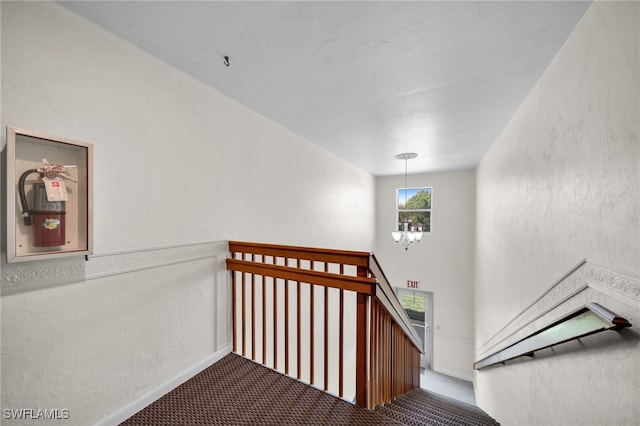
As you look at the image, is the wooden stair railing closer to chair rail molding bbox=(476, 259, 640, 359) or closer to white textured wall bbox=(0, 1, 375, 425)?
white textured wall bbox=(0, 1, 375, 425)

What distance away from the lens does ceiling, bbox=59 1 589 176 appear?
4.29 feet

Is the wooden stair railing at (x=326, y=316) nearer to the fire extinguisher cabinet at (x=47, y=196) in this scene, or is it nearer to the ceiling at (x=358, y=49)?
the fire extinguisher cabinet at (x=47, y=196)

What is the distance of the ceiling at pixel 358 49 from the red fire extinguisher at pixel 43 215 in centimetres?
94

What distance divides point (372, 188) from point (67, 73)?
5.77 meters

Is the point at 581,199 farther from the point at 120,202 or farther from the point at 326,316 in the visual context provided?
the point at 120,202

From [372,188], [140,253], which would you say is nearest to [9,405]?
[140,253]

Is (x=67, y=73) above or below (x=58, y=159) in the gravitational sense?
above

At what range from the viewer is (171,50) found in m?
1.63

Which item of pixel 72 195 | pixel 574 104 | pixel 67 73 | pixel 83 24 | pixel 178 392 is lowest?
pixel 178 392

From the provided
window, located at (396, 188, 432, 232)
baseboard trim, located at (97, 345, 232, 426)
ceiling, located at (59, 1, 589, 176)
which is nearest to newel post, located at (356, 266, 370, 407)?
baseboard trim, located at (97, 345, 232, 426)

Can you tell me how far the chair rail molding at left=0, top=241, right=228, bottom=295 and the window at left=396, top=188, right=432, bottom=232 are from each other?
16.8 ft

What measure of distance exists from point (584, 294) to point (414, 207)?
516cm

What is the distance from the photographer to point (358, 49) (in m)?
1.61

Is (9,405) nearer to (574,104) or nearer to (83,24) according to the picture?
(83,24)
